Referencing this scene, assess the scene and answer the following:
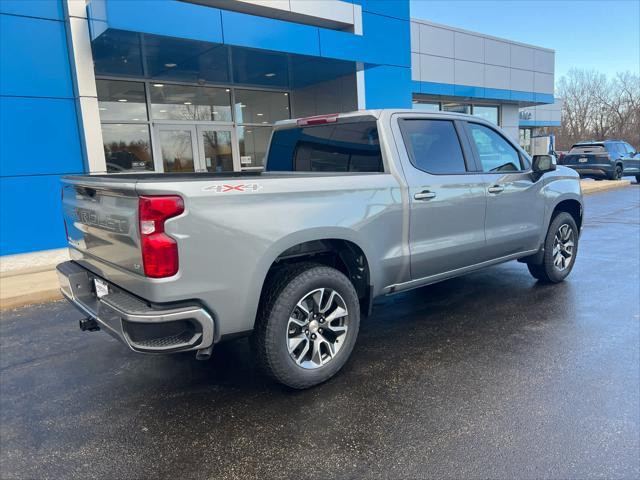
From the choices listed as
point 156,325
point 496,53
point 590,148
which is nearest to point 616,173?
point 590,148

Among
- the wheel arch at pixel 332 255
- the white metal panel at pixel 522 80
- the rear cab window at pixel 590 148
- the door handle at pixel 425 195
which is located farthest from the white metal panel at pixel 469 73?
the wheel arch at pixel 332 255

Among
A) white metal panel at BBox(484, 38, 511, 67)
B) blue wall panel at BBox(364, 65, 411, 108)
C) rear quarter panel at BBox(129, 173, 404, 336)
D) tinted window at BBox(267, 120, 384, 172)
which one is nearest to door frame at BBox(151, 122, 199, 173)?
blue wall panel at BBox(364, 65, 411, 108)

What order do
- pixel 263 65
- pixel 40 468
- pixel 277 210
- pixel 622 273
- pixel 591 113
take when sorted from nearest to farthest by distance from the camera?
1. pixel 40 468
2. pixel 277 210
3. pixel 622 273
4. pixel 263 65
5. pixel 591 113

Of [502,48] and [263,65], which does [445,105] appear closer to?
[502,48]

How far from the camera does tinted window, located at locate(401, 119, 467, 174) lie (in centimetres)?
421

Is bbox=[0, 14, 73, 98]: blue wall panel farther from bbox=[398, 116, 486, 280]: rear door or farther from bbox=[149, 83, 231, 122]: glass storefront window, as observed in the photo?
bbox=[398, 116, 486, 280]: rear door

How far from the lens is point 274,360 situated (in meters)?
3.24

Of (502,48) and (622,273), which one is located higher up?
(502,48)

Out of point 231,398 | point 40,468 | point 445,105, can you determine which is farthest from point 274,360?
point 445,105

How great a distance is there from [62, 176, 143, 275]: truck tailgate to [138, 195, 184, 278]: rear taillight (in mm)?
66

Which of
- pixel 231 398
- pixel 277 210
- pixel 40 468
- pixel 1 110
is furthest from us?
pixel 1 110

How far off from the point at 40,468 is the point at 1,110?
24.8ft

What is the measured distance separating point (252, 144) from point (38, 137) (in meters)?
6.55

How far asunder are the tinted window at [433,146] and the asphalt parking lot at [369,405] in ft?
5.09
